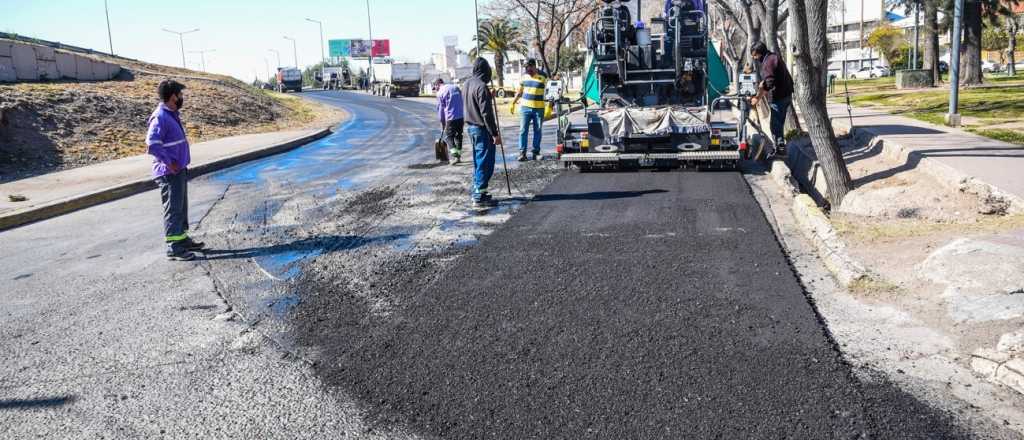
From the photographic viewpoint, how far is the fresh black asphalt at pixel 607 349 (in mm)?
3566

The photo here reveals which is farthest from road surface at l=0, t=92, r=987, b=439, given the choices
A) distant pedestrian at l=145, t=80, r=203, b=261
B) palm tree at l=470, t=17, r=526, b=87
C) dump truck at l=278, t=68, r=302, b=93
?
dump truck at l=278, t=68, r=302, b=93

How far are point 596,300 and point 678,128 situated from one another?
6760mm

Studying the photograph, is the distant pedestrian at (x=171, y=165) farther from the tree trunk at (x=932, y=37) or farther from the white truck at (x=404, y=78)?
the white truck at (x=404, y=78)

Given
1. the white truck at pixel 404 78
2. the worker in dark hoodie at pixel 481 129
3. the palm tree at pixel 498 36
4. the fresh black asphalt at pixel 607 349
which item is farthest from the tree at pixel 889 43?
the fresh black asphalt at pixel 607 349

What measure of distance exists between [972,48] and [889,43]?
151 ft

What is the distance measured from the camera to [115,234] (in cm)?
878

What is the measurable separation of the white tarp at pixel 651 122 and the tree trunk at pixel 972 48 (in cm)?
2800

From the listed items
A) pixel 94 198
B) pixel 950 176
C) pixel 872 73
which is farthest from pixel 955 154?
pixel 872 73

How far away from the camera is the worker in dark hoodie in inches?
365

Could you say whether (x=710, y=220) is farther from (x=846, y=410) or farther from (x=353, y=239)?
(x=846, y=410)

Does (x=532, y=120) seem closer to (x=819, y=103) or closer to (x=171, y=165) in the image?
(x=819, y=103)

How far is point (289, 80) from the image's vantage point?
74.7m

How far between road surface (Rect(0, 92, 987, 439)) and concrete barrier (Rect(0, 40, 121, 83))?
15653 millimetres

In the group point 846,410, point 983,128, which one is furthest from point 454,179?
point 983,128
